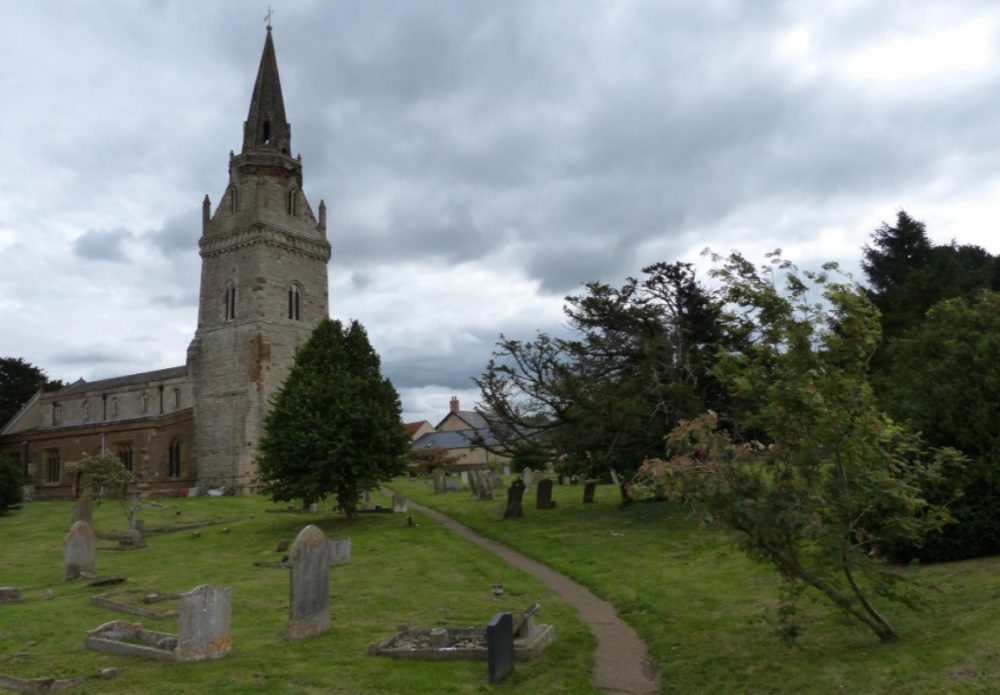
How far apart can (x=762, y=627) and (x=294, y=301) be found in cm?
4309

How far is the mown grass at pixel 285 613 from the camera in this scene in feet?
32.3

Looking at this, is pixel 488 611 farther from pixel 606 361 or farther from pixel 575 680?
pixel 606 361

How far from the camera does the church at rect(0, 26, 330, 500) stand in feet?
155

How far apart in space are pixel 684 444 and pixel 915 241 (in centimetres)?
3955

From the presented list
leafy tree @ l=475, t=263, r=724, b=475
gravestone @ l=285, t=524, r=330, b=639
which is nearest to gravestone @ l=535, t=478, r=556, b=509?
leafy tree @ l=475, t=263, r=724, b=475

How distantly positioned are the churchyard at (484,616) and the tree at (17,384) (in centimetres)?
4678

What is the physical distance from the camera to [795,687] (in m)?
8.75

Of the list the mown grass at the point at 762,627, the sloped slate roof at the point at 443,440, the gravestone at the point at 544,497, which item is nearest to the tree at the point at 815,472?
the mown grass at the point at 762,627

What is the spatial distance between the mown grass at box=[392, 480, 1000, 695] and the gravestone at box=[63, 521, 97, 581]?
1091 centimetres

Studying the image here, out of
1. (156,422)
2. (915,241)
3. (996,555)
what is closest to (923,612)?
(996,555)

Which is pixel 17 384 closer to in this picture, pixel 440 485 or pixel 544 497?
pixel 440 485

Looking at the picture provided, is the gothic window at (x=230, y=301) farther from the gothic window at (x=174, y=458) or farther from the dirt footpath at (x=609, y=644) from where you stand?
the dirt footpath at (x=609, y=644)

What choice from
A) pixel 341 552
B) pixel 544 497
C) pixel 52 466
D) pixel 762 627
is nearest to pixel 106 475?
pixel 341 552

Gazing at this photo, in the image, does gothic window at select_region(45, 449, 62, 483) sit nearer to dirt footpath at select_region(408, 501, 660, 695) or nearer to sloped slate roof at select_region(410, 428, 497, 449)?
sloped slate roof at select_region(410, 428, 497, 449)
